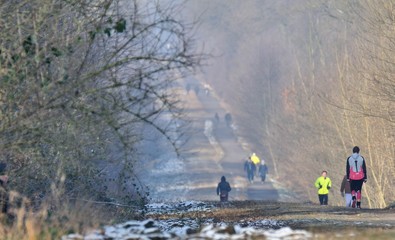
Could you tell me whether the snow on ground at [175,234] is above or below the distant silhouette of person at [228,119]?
below

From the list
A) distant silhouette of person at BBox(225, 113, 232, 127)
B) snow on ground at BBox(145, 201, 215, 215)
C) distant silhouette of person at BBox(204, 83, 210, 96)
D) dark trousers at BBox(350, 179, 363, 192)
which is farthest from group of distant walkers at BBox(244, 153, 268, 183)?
distant silhouette of person at BBox(204, 83, 210, 96)

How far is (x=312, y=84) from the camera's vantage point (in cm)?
5884

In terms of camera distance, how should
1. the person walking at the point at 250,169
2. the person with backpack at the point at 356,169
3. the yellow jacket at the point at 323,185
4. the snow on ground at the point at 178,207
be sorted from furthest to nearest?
the person walking at the point at 250,169 → the yellow jacket at the point at 323,185 → the snow on ground at the point at 178,207 → the person with backpack at the point at 356,169

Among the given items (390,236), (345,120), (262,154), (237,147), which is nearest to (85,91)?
(390,236)

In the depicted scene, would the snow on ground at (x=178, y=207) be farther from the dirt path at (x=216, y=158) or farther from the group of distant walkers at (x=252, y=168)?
the group of distant walkers at (x=252, y=168)

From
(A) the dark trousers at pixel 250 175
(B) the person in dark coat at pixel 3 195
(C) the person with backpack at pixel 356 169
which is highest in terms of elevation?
(A) the dark trousers at pixel 250 175

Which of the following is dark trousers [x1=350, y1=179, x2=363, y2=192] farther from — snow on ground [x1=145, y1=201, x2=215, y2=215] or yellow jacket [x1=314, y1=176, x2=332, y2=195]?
yellow jacket [x1=314, y1=176, x2=332, y2=195]

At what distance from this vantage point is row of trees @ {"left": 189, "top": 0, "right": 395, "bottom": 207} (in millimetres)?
39250

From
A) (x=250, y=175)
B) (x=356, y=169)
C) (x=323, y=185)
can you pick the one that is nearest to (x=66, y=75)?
(x=356, y=169)

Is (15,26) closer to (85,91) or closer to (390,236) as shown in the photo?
(85,91)

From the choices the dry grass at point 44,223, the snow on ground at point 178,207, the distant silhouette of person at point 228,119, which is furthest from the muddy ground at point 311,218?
the distant silhouette of person at point 228,119

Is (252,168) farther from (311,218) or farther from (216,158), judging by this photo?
(311,218)

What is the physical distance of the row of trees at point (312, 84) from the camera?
129 feet

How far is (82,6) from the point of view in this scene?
16531mm
